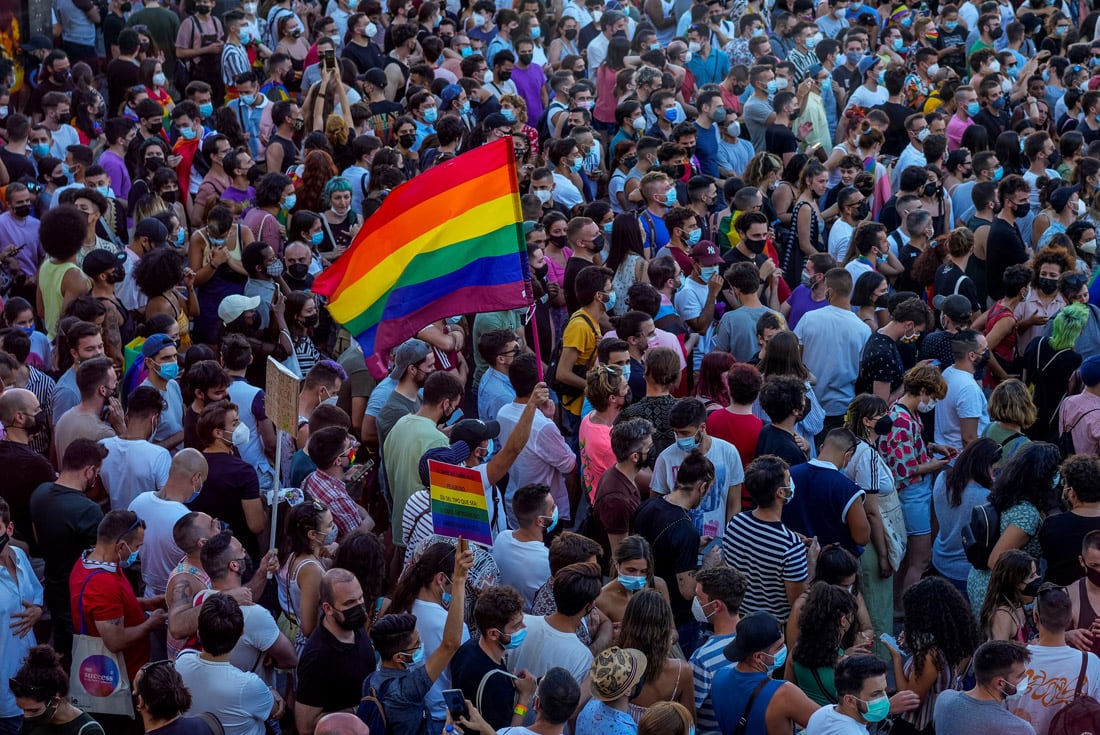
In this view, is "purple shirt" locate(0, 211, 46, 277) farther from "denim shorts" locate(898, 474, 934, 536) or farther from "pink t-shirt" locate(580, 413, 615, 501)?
"denim shorts" locate(898, 474, 934, 536)

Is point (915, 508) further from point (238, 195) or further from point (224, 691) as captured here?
point (238, 195)

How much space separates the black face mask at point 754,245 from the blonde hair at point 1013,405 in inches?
123

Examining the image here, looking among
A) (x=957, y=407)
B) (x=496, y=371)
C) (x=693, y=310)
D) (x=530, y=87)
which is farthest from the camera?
(x=530, y=87)

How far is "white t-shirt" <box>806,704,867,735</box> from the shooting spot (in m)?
5.52

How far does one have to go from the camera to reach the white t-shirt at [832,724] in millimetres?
5516

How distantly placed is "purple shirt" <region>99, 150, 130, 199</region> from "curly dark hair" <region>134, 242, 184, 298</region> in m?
3.47

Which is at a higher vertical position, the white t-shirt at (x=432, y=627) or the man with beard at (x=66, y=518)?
the man with beard at (x=66, y=518)

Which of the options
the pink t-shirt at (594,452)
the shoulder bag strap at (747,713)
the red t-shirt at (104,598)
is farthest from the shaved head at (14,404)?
the shoulder bag strap at (747,713)

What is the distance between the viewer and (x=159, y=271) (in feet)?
30.9

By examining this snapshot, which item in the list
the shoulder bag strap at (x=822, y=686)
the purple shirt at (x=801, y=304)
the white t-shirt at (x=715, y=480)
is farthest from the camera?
the purple shirt at (x=801, y=304)

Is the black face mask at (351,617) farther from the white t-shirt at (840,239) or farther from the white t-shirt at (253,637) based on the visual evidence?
the white t-shirt at (840,239)

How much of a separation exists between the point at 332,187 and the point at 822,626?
6.61 m

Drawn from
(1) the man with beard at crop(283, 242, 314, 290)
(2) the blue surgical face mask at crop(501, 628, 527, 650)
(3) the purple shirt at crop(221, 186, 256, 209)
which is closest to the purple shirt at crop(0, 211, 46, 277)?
(3) the purple shirt at crop(221, 186, 256, 209)

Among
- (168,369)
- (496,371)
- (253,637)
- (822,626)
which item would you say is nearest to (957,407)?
(496,371)
